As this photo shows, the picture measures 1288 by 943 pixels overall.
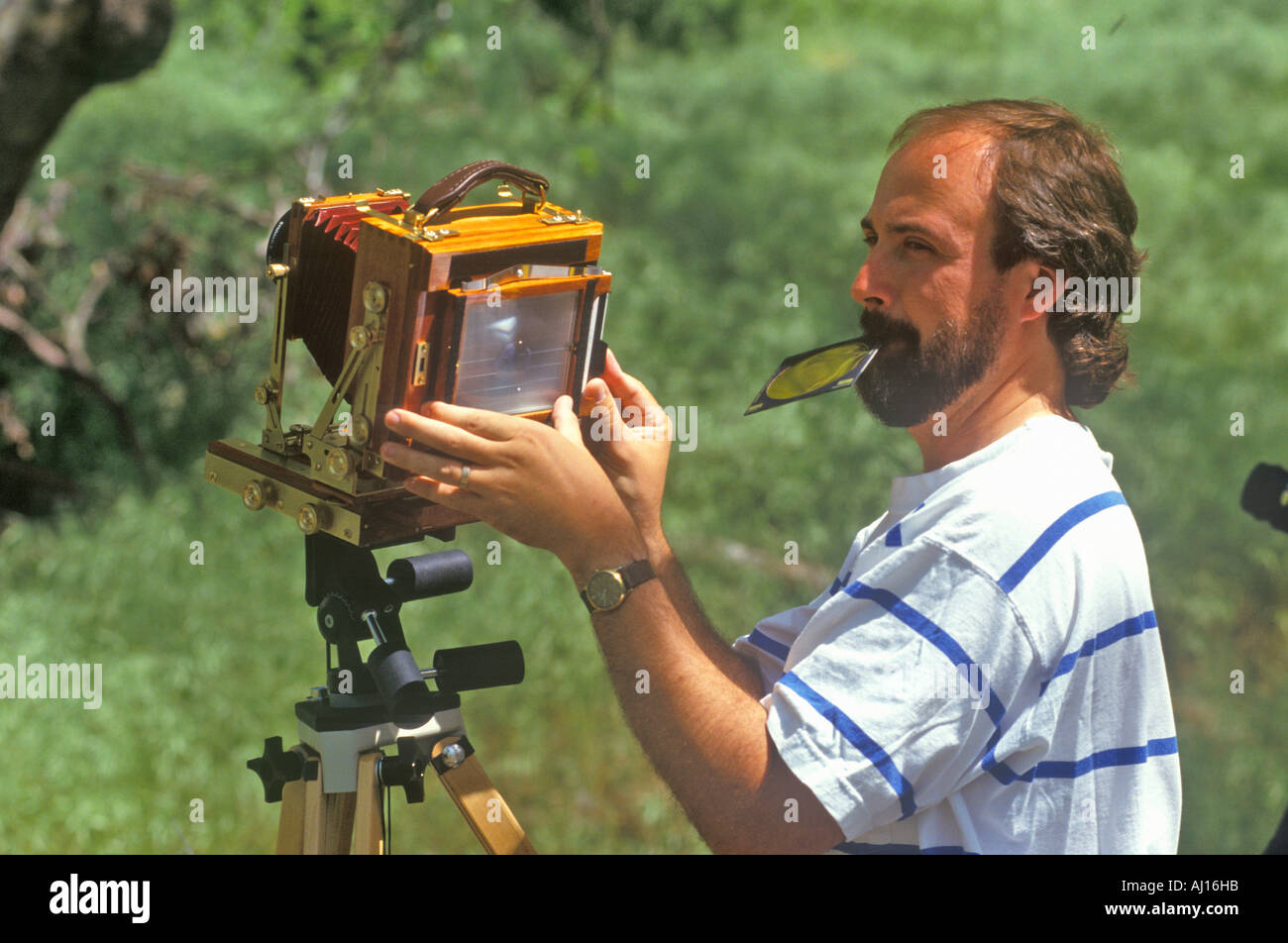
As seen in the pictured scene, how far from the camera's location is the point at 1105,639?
1.82m

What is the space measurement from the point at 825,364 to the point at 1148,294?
553 centimetres

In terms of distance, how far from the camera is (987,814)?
1824mm

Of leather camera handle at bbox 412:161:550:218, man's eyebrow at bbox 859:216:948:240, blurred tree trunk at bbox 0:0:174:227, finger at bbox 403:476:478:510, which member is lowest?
finger at bbox 403:476:478:510

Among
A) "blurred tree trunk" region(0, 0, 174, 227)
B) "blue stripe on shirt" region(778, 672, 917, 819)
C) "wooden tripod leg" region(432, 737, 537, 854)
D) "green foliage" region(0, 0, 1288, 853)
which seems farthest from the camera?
"green foliage" region(0, 0, 1288, 853)

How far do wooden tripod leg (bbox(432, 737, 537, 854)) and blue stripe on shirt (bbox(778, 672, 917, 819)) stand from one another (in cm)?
57

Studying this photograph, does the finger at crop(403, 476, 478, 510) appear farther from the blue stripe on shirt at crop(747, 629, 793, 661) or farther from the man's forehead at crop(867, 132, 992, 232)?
the man's forehead at crop(867, 132, 992, 232)

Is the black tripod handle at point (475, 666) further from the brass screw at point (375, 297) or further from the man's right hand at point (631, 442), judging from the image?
the brass screw at point (375, 297)

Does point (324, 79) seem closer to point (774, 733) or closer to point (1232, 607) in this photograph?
point (1232, 607)

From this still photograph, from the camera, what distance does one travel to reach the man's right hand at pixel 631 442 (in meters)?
2.18

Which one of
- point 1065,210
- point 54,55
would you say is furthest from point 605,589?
point 54,55

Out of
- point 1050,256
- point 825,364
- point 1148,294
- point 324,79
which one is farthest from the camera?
point 1148,294

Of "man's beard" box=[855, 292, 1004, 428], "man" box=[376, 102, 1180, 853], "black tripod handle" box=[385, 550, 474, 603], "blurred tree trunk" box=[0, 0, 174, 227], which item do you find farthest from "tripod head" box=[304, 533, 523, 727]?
"blurred tree trunk" box=[0, 0, 174, 227]

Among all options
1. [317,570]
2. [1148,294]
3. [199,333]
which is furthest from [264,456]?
[1148,294]

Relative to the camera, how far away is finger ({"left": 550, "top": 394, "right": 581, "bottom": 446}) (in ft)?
6.48
